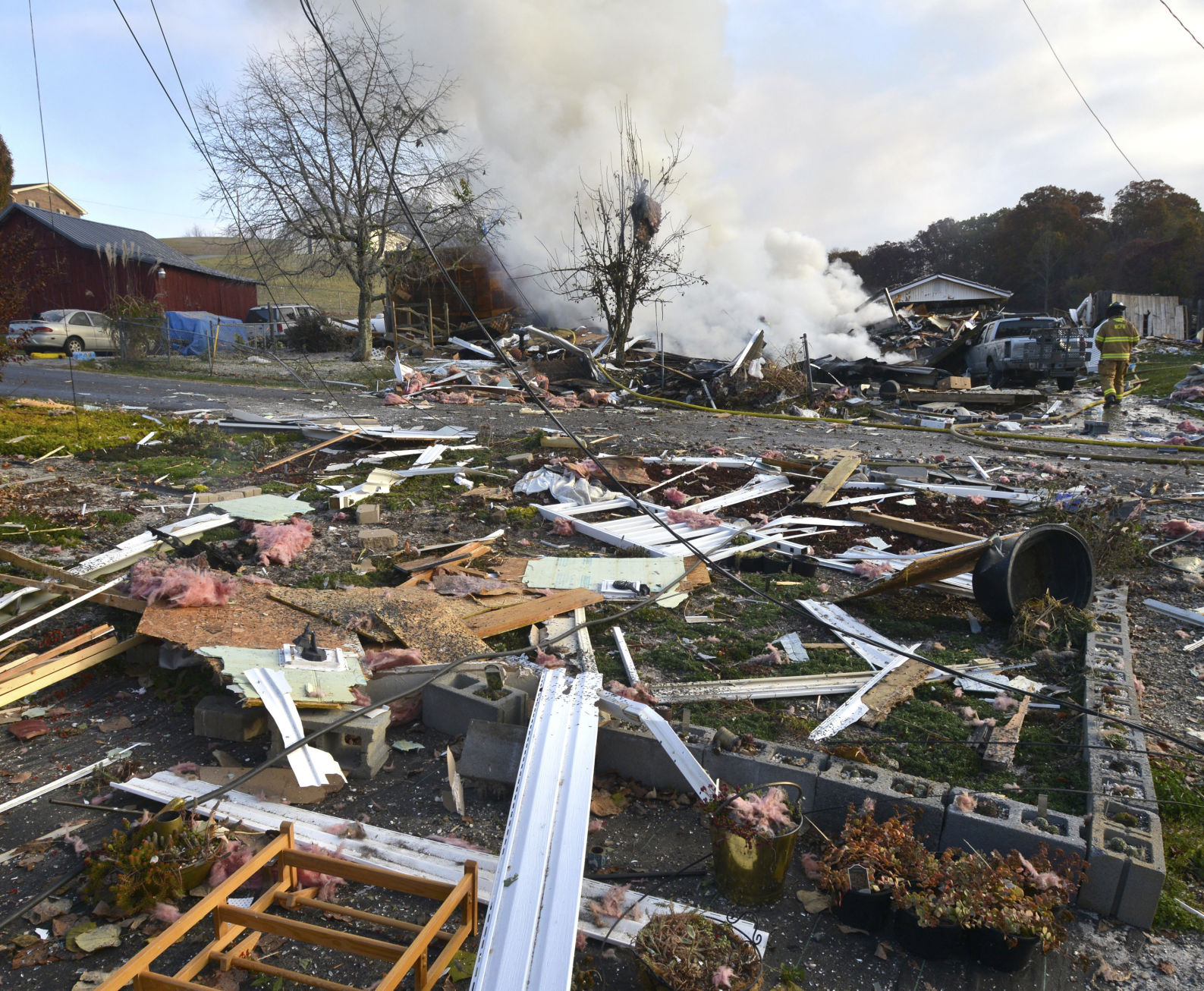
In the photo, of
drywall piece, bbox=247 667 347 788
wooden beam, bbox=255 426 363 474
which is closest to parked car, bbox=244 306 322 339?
wooden beam, bbox=255 426 363 474

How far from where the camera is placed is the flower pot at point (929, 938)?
247 centimetres

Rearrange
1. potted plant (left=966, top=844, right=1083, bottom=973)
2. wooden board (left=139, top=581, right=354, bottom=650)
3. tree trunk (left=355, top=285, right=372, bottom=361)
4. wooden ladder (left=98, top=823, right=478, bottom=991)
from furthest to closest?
tree trunk (left=355, top=285, right=372, bottom=361)
wooden board (left=139, top=581, right=354, bottom=650)
potted plant (left=966, top=844, right=1083, bottom=973)
wooden ladder (left=98, top=823, right=478, bottom=991)

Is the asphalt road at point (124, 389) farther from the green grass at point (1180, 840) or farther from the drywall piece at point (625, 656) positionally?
the green grass at point (1180, 840)

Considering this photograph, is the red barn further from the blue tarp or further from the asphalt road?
the asphalt road

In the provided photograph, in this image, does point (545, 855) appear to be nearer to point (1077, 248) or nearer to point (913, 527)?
point (913, 527)

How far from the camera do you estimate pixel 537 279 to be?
91.6 feet

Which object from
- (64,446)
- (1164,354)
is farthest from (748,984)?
(1164,354)

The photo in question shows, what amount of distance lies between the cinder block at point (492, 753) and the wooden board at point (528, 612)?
1.22 meters

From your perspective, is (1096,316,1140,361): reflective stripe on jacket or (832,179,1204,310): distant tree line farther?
(832,179,1204,310): distant tree line

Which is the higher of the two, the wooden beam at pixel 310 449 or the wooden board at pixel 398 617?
the wooden beam at pixel 310 449

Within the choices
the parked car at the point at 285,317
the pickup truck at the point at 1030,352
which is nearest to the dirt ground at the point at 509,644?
the pickup truck at the point at 1030,352

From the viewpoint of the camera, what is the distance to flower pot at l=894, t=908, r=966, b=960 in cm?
247

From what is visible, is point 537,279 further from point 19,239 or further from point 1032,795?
point 1032,795

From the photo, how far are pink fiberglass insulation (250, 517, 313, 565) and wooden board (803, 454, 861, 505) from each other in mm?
4596
